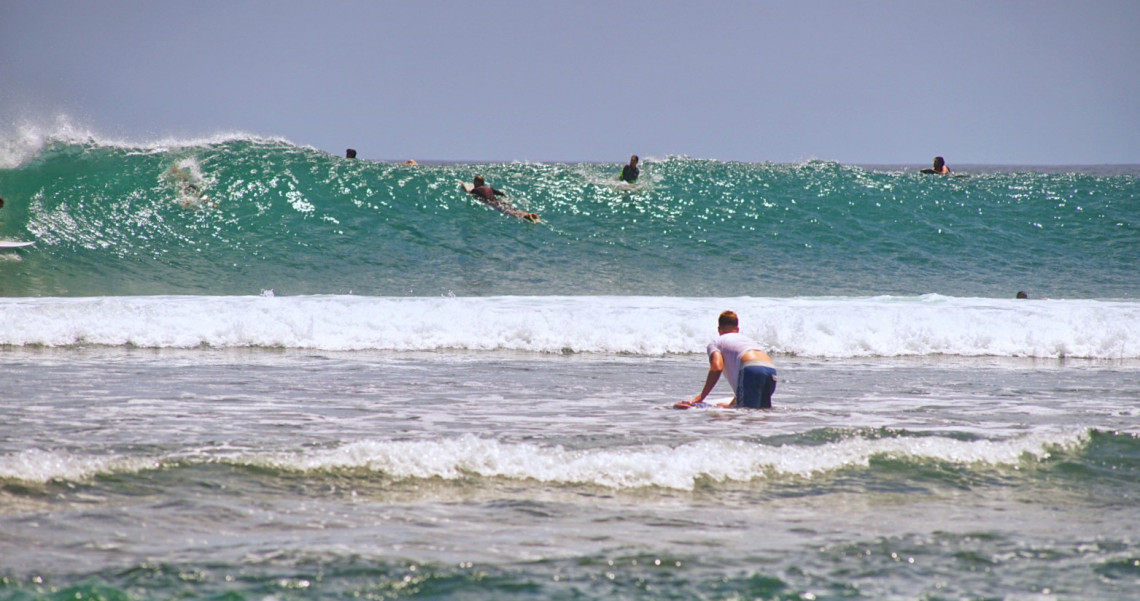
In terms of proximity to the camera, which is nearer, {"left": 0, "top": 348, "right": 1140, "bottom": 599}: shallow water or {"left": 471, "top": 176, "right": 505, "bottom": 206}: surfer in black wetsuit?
{"left": 0, "top": 348, "right": 1140, "bottom": 599}: shallow water

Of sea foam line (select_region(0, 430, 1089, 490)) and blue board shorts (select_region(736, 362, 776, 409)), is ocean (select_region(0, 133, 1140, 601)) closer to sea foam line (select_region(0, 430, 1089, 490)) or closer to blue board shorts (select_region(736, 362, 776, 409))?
sea foam line (select_region(0, 430, 1089, 490))

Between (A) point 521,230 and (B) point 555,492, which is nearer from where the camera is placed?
(B) point 555,492

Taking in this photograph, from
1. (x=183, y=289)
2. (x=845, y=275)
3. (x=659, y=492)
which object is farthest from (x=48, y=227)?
(x=659, y=492)

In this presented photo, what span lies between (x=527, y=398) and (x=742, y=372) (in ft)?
5.81

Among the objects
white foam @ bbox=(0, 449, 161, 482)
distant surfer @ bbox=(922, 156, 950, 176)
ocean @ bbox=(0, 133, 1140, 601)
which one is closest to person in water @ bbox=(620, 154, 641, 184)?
ocean @ bbox=(0, 133, 1140, 601)

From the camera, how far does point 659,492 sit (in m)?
5.07

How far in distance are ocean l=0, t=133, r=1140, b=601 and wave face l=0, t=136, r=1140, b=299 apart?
4.0 inches

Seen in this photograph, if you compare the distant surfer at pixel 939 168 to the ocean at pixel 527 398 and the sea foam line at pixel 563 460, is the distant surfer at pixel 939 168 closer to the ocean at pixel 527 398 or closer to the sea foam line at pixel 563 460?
the ocean at pixel 527 398

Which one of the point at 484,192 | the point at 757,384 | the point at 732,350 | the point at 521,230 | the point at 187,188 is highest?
the point at 484,192

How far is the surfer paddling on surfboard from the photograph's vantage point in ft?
70.0

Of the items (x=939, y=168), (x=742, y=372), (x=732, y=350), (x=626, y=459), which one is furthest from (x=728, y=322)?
(x=939, y=168)

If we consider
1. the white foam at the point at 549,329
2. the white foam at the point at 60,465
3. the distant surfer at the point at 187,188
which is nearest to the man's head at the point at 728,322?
the white foam at the point at 549,329

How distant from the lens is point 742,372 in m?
7.50

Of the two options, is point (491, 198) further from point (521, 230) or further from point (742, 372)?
point (742, 372)
